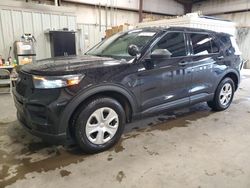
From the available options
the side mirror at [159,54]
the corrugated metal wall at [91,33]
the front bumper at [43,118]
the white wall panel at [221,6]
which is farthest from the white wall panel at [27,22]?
the white wall panel at [221,6]

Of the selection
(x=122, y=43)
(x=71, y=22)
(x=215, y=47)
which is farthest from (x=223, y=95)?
(x=71, y=22)

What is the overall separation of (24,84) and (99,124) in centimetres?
92

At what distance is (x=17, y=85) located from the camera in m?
2.51

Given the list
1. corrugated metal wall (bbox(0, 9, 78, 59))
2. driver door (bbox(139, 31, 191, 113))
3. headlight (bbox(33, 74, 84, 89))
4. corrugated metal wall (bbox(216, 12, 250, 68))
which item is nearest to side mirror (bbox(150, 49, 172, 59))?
driver door (bbox(139, 31, 191, 113))

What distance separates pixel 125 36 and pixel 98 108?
1.39 metres

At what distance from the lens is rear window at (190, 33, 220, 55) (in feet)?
10.9

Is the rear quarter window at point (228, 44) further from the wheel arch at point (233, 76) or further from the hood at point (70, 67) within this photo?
the hood at point (70, 67)

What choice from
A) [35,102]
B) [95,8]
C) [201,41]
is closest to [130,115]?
[35,102]

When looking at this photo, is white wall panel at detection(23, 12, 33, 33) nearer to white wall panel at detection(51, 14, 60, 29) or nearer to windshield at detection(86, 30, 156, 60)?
white wall panel at detection(51, 14, 60, 29)

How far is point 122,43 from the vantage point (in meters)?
3.13

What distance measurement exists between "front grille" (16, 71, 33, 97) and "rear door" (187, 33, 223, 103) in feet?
7.31

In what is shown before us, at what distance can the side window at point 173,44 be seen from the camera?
290 centimetres

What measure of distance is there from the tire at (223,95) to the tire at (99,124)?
206 cm

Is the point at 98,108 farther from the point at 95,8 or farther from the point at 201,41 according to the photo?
the point at 95,8
